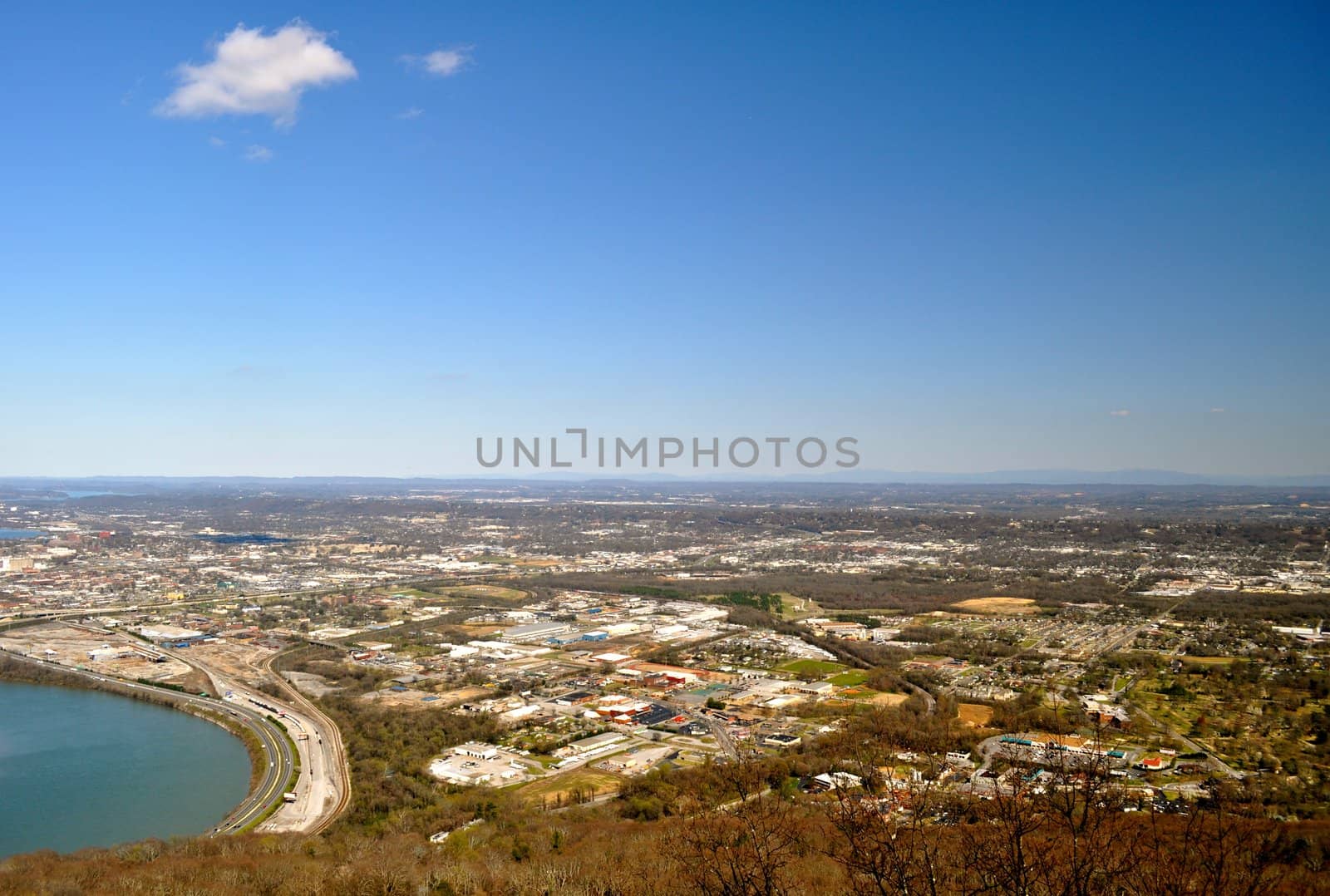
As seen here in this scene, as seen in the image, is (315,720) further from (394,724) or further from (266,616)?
(266,616)

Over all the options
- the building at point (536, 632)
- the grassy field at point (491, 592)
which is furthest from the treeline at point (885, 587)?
the building at point (536, 632)

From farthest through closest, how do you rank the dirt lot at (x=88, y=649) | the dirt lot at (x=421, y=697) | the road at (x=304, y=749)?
the dirt lot at (x=88, y=649)
the dirt lot at (x=421, y=697)
the road at (x=304, y=749)

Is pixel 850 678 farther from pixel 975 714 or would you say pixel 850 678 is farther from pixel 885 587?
pixel 885 587

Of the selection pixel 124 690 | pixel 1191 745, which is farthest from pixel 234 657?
pixel 1191 745

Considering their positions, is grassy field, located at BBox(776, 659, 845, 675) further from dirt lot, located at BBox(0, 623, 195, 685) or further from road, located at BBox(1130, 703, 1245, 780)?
dirt lot, located at BBox(0, 623, 195, 685)

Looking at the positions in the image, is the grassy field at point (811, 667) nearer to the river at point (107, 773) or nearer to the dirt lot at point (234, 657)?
the river at point (107, 773)

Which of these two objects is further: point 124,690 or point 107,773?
point 124,690

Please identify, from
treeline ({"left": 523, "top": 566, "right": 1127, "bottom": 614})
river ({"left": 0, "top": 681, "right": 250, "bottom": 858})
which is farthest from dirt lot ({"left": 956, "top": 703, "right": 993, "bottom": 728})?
treeline ({"left": 523, "top": 566, "right": 1127, "bottom": 614})
